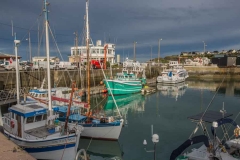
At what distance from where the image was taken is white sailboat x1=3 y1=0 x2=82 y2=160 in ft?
42.0

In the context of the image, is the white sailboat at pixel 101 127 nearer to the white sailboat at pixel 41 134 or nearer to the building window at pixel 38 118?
the white sailboat at pixel 41 134

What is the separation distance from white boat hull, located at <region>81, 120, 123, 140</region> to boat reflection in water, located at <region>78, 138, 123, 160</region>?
16.9 inches

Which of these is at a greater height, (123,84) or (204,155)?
(123,84)

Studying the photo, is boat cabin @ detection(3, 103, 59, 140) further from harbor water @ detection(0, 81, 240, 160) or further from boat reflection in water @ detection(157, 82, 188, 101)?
boat reflection in water @ detection(157, 82, 188, 101)

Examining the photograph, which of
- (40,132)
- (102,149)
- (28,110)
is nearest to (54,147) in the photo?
(40,132)

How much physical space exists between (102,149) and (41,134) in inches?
235

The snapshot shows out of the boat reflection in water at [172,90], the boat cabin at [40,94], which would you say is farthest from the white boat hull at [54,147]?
the boat reflection in water at [172,90]

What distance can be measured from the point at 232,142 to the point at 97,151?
9833 millimetres

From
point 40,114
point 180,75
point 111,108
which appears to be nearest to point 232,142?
point 40,114

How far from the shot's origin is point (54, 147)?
12.8 m

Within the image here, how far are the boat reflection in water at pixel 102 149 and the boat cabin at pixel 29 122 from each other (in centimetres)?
453

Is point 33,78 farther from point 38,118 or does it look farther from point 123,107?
point 38,118

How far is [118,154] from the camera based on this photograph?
16703mm

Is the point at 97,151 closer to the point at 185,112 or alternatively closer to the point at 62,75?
the point at 185,112
